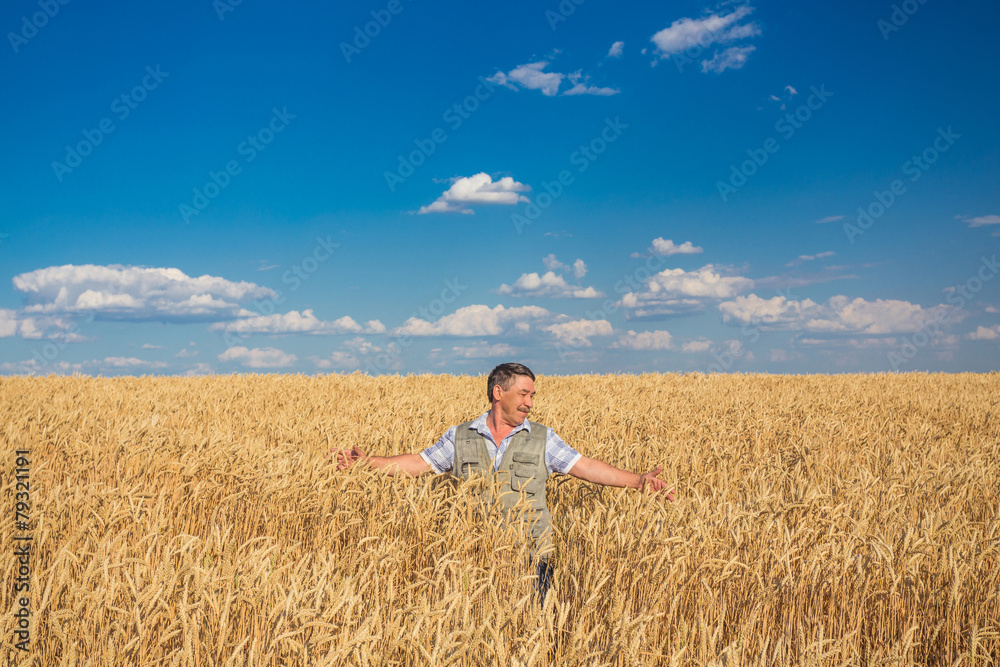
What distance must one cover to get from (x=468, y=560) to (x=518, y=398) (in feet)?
3.77

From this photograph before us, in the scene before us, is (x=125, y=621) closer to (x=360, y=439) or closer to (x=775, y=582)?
(x=775, y=582)

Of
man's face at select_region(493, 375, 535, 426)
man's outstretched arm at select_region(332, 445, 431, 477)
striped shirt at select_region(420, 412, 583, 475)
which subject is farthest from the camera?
man's outstretched arm at select_region(332, 445, 431, 477)

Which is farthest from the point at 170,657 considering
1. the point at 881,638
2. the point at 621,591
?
the point at 881,638

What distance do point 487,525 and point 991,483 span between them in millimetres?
5261

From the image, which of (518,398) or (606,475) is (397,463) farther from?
(606,475)

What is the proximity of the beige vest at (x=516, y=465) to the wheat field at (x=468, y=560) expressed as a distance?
0.70 ft

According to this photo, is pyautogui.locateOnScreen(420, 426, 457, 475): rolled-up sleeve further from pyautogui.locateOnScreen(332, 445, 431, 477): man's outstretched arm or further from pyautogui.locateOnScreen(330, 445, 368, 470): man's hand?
pyautogui.locateOnScreen(330, 445, 368, 470): man's hand

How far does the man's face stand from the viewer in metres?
4.01

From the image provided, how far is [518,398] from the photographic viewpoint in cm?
402

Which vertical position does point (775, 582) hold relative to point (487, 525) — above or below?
below

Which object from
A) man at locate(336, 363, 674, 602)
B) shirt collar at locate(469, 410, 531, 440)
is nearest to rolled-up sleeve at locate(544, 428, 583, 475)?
man at locate(336, 363, 674, 602)

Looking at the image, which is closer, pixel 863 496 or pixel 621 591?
pixel 621 591

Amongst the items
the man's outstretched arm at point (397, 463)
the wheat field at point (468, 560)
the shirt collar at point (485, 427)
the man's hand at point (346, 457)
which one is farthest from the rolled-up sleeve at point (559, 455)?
the man's hand at point (346, 457)

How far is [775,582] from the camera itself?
3.18 m
